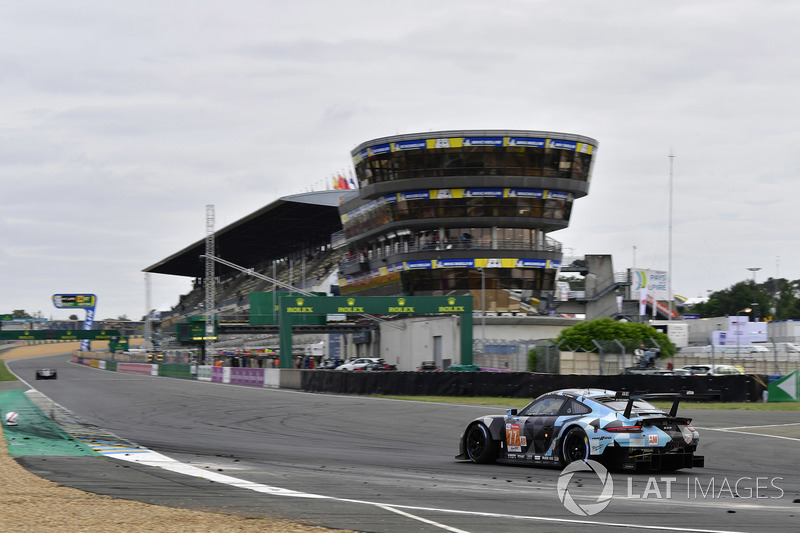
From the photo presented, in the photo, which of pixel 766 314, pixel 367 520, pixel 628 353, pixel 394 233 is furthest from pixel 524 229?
pixel 766 314

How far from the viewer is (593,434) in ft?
43.0

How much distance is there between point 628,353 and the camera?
125 feet

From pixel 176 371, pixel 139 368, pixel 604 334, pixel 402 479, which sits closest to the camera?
pixel 402 479

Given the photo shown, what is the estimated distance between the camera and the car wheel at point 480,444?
14.8m

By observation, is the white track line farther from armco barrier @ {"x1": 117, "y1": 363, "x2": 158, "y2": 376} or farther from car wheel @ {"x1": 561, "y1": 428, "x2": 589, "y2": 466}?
armco barrier @ {"x1": 117, "y1": 363, "x2": 158, "y2": 376}

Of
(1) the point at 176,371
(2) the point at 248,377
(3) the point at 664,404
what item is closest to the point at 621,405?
(3) the point at 664,404

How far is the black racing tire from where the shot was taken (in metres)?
14.8

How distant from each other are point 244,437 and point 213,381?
42234 mm

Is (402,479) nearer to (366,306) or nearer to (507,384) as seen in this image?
(507,384)

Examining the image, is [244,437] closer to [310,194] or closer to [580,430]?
[580,430]

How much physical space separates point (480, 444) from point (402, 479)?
9.07ft

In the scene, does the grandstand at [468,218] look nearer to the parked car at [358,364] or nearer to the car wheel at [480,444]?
the parked car at [358,364]

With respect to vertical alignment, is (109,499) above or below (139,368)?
above

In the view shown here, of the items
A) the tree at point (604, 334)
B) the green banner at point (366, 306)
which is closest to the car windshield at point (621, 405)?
the tree at point (604, 334)
